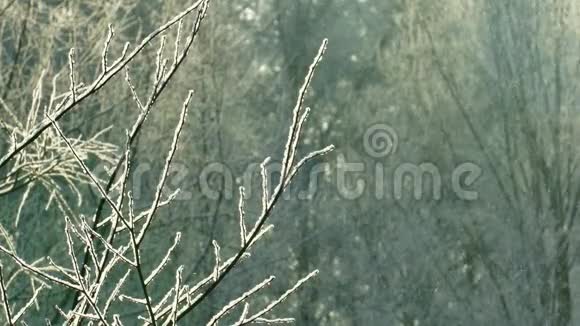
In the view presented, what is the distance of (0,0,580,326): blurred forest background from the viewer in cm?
1296

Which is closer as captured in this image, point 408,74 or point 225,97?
point 225,97

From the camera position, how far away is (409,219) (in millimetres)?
14219

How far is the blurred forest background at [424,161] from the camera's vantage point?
42.5 ft

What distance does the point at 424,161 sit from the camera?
14.9 metres

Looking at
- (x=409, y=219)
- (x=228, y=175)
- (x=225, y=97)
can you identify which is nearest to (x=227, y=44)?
(x=225, y=97)

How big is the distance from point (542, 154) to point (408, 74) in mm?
2267

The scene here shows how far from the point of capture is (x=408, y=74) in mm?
15359

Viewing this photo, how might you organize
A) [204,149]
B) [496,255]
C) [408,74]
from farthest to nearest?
[408,74] < [496,255] < [204,149]

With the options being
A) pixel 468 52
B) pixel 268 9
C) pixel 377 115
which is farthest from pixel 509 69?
pixel 268 9

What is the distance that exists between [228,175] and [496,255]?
368 cm

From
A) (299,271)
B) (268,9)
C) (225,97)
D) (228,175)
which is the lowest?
(299,271)

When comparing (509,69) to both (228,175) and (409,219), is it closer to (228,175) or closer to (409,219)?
(409,219)

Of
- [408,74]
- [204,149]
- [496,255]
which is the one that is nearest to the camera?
[204,149]

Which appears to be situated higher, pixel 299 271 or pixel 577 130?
pixel 577 130
